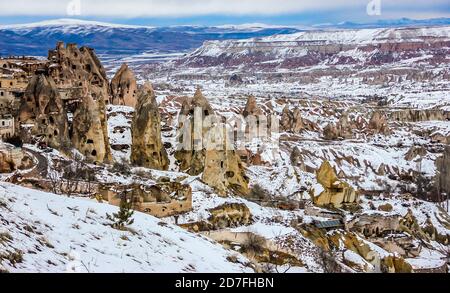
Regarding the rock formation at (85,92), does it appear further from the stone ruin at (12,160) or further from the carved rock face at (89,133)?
the stone ruin at (12,160)

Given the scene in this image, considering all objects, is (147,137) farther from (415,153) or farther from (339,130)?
(339,130)

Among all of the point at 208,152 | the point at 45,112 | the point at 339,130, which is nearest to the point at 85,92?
the point at 45,112

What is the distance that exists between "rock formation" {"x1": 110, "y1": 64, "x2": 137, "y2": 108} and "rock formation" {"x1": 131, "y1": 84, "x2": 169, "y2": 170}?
11595 millimetres

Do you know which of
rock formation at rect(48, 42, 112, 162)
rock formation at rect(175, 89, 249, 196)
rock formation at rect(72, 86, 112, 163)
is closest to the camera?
rock formation at rect(175, 89, 249, 196)

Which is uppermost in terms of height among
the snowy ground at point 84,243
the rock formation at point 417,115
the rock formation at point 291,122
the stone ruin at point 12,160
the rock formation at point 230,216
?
the snowy ground at point 84,243

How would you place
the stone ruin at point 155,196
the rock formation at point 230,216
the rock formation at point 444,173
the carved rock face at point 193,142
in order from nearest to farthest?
the rock formation at point 230,216, the stone ruin at point 155,196, the carved rock face at point 193,142, the rock formation at point 444,173

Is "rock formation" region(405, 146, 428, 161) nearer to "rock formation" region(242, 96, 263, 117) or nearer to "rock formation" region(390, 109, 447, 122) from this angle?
"rock formation" region(242, 96, 263, 117)

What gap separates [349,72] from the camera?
180 m

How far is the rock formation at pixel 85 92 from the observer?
94.9 ft

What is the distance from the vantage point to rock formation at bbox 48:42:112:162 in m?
28.9

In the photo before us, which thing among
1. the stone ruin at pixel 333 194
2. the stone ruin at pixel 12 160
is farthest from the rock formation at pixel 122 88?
the stone ruin at pixel 12 160

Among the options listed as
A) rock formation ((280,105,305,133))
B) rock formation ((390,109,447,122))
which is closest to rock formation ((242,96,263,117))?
rock formation ((280,105,305,133))

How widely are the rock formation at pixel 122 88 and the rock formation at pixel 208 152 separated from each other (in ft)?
26.6
